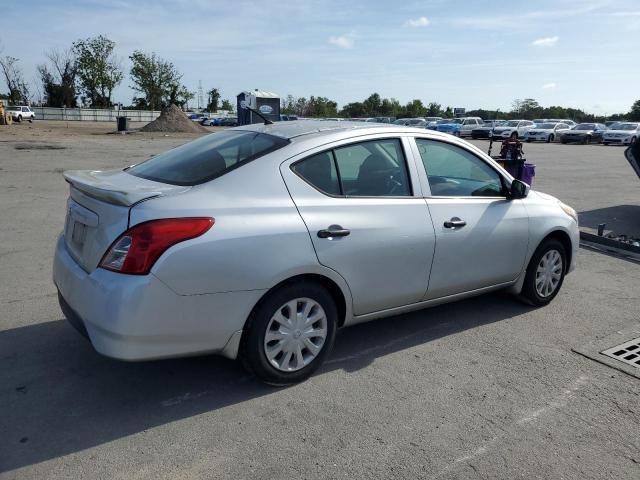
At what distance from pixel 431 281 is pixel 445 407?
3.30ft

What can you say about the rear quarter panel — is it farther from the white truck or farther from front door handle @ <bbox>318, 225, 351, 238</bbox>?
the white truck

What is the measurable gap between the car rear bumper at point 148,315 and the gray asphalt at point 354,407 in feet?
1.45

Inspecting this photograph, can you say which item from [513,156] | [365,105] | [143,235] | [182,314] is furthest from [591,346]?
[365,105]

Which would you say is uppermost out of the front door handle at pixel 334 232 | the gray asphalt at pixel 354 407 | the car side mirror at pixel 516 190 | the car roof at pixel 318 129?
the car roof at pixel 318 129

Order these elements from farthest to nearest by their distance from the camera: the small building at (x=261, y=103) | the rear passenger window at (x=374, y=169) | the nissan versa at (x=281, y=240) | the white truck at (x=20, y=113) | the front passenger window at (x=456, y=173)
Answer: the white truck at (x=20, y=113) < the small building at (x=261, y=103) < the front passenger window at (x=456, y=173) < the rear passenger window at (x=374, y=169) < the nissan versa at (x=281, y=240)

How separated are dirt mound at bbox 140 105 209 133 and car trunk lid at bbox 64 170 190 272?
36627 millimetres

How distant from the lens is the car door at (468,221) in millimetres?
3990

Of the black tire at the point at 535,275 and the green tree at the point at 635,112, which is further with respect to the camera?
the green tree at the point at 635,112

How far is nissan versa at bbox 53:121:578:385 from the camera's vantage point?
9.43 ft

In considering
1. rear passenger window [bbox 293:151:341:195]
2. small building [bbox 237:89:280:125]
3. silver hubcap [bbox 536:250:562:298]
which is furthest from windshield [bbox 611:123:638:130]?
rear passenger window [bbox 293:151:341:195]

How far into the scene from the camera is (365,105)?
8000 cm

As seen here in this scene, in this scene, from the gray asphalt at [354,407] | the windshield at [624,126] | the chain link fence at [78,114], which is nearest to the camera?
the gray asphalt at [354,407]

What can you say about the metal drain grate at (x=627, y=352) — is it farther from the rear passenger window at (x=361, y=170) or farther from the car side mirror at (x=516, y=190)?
the rear passenger window at (x=361, y=170)

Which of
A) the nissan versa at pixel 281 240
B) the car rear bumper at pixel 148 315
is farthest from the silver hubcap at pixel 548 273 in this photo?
the car rear bumper at pixel 148 315
